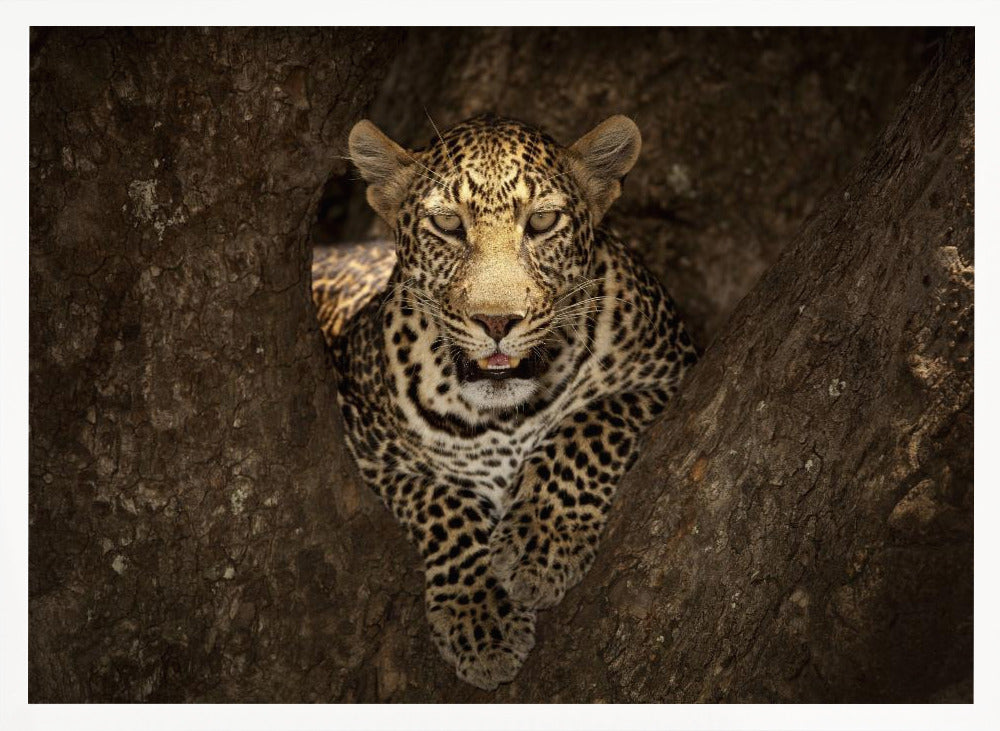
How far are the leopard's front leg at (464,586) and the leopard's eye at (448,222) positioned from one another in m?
0.98

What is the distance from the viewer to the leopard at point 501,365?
11.0 ft

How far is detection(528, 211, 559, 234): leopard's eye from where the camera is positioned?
339cm

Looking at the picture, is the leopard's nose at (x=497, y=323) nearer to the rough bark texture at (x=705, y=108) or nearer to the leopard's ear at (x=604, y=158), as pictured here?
the leopard's ear at (x=604, y=158)

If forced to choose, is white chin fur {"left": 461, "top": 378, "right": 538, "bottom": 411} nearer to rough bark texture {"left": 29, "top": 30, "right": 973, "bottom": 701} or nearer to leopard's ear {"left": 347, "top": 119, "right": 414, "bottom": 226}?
rough bark texture {"left": 29, "top": 30, "right": 973, "bottom": 701}

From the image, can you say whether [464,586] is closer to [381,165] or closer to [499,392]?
[499,392]

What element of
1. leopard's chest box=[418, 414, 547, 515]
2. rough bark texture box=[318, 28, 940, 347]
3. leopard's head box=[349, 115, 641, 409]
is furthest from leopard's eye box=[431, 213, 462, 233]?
rough bark texture box=[318, 28, 940, 347]

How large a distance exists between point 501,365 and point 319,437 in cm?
70

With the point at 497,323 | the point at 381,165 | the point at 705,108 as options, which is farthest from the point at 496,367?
the point at 705,108

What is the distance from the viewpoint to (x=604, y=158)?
11.8 ft

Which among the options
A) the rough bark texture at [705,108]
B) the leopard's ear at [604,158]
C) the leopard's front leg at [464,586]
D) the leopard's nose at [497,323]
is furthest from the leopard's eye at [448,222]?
the rough bark texture at [705,108]

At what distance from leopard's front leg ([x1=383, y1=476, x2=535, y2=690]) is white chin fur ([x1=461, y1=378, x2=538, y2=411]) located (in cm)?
37

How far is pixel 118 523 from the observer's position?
3.32 metres

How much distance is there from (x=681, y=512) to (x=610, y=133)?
1.19 metres
